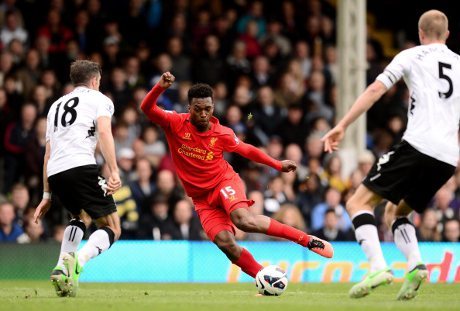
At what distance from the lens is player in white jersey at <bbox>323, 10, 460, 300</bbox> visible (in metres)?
9.91

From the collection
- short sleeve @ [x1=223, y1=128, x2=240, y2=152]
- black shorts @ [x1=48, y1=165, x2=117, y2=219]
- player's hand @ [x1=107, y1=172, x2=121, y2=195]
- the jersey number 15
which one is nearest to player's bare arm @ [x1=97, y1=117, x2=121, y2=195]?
player's hand @ [x1=107, y1=172, x2=121, y2=195]

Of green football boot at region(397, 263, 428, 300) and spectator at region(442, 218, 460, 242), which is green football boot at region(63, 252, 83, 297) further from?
spectator at region(442, 218, 460, 242)

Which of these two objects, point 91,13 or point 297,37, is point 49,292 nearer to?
point 91,13

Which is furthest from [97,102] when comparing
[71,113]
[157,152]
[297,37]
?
[297,37]

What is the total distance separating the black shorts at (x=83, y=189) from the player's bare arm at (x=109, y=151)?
311 millimetres

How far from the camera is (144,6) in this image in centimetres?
2170

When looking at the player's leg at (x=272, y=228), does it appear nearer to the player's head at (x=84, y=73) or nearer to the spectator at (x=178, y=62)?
the player's head at (x=84, y=73)

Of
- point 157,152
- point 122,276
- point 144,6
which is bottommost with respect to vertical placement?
point 122,276

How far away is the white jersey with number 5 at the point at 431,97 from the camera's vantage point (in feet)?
32.6

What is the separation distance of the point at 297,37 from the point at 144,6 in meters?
3.16

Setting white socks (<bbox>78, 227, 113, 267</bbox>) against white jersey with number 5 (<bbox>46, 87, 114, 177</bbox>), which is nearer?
white socks (<bbox>78, 227, 113, 267</bbox>)

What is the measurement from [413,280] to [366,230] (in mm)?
594

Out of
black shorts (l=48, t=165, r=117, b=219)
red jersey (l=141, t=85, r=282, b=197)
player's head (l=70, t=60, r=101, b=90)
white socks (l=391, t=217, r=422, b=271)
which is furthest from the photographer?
red jersey (l=141, t=85, r=282, b=197)

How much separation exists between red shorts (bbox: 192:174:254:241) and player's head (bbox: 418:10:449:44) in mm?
2498
